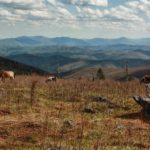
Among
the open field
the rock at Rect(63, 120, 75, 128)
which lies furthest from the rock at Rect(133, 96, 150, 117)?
the rock at Rect(63, 120, 75, 128)

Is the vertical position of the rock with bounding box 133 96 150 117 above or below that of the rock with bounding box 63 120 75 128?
above

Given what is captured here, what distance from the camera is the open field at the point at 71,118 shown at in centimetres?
1625

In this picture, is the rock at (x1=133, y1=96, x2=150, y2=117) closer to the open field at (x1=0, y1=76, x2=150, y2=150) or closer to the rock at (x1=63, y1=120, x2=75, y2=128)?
the open field at (x1=0, y1=76, x2=150, y2=150)

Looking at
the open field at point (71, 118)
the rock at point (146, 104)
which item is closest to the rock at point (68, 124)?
the open field at point (71, 118)

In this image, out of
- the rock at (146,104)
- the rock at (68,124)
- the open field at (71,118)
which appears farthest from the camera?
the rock at (146,104)

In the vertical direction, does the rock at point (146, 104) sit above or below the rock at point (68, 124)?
above

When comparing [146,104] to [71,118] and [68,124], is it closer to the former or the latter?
[71,118]

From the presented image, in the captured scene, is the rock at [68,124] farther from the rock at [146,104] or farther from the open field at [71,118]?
the rock at [146,104]

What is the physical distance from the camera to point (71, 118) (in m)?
23.0

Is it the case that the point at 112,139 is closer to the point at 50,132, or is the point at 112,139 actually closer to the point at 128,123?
the point at 50,132

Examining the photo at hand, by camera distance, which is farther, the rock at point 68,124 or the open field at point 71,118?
the rock at point 68,124

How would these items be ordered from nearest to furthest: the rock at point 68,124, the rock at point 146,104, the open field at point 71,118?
the open field at point 71,118 < the rock at point 68,124 < the rock at point 146,104

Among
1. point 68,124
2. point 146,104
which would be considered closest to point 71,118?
point 68,124

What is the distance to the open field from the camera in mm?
16250
